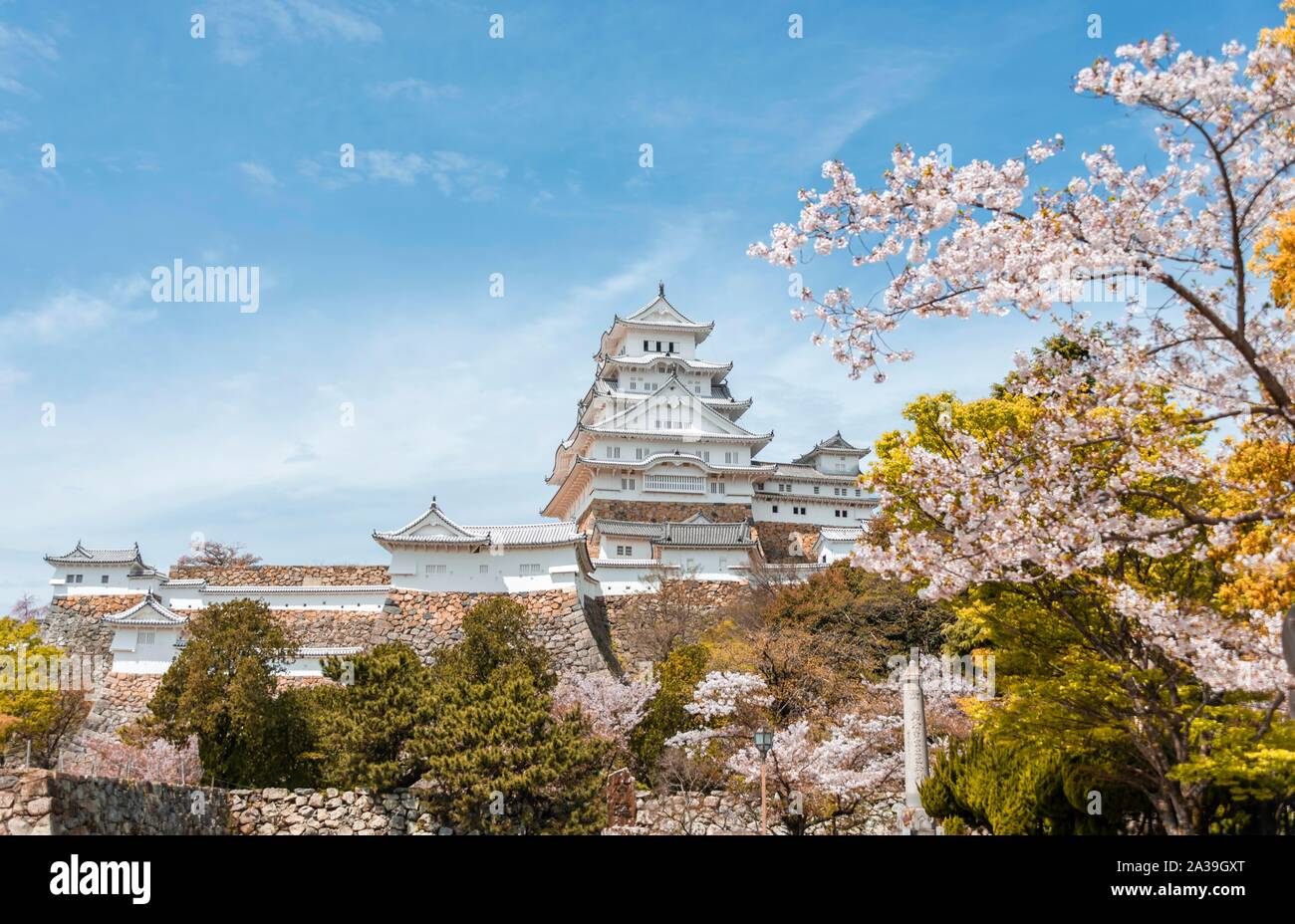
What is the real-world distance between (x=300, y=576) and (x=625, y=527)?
11.3 meters

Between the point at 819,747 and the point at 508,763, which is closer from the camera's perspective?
the point at 508,763

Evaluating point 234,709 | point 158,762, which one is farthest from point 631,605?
point 158,762

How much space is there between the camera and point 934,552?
8469 millimetres

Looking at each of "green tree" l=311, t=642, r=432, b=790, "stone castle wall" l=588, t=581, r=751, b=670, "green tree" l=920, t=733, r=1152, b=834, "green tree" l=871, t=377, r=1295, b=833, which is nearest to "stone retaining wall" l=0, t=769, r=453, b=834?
"green tree" l=311, t=642, r=432, b=790

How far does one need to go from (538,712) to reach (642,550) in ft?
66.4

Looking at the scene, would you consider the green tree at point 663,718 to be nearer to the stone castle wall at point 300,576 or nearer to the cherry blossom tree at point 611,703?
the cherry blossom tree at point 611,703

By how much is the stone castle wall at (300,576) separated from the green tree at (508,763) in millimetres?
14629

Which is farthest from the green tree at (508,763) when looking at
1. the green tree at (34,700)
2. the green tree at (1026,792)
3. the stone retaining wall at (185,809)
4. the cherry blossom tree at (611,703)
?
the green tree at (34,700)

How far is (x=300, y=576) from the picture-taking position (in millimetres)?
33312

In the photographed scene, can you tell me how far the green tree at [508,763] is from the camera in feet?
57.0

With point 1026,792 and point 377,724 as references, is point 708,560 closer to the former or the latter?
point 377,724

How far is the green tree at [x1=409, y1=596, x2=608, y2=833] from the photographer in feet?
57.0
